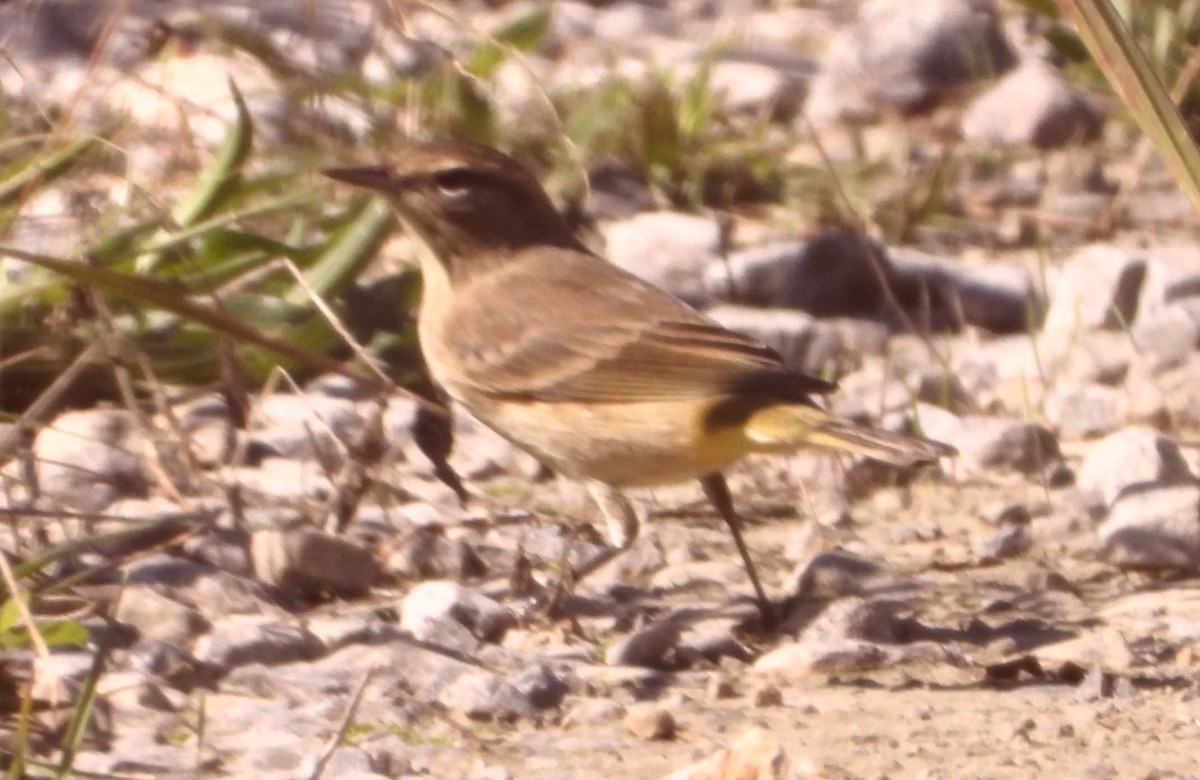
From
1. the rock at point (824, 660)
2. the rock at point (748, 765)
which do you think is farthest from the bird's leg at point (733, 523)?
the rock at point (748, 765)

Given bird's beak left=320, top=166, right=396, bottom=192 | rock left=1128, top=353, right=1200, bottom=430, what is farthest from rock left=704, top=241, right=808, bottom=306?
bird's beak left=320, top=166, right=396, bottom=192

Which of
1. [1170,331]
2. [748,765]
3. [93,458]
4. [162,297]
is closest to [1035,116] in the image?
[1170,331]

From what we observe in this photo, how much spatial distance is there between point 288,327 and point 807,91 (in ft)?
12.8

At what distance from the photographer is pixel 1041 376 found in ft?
21.6

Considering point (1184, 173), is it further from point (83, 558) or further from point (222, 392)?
point (222, 392)

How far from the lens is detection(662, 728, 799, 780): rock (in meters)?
3.30

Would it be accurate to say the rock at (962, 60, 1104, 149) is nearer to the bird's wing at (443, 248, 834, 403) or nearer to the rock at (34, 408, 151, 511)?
the bird's wing at (443, 248, 834, 403)

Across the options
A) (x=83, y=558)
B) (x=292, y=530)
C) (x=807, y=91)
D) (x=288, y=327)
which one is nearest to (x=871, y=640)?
(x=292, y=530)

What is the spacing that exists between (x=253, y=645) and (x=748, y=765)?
1.24m

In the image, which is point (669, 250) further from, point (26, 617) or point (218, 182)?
point (26, 617)

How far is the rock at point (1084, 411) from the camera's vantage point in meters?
6.34

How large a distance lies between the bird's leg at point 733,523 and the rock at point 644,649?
343mm

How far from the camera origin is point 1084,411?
6.38 m

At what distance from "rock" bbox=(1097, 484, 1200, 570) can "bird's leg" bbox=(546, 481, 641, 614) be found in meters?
1.09
